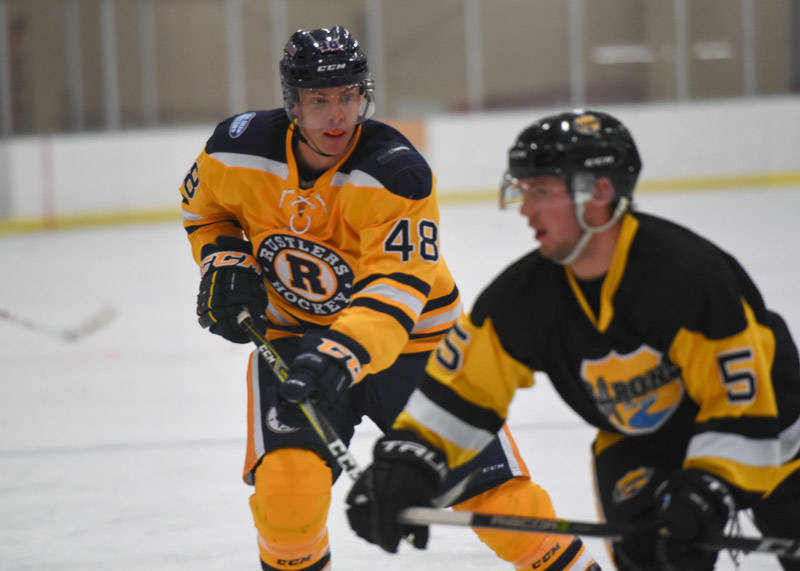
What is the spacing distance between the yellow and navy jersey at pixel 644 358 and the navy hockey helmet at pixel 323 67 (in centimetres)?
68

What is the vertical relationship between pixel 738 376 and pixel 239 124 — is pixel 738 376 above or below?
below

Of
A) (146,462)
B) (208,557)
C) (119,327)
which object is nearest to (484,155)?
(119,327)

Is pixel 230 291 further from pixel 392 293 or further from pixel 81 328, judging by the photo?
pixel 81 328

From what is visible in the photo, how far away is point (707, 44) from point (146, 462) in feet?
32.0

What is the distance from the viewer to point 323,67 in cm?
222

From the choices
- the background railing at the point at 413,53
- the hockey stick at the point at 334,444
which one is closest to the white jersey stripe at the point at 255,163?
the hockey stick at the point at 334,444

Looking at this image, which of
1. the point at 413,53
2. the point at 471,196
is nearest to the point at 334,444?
the point at 471,196

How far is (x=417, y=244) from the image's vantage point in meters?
2.16

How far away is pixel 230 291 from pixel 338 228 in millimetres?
263

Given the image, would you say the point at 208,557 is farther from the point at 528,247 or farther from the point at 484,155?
the point at 484,155

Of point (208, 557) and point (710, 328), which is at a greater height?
point (710, 328)

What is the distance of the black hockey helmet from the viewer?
5.43ft

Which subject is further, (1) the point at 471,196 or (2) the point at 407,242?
(1) the point at 471,196

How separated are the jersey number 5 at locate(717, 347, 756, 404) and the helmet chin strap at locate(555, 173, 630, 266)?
25cm
